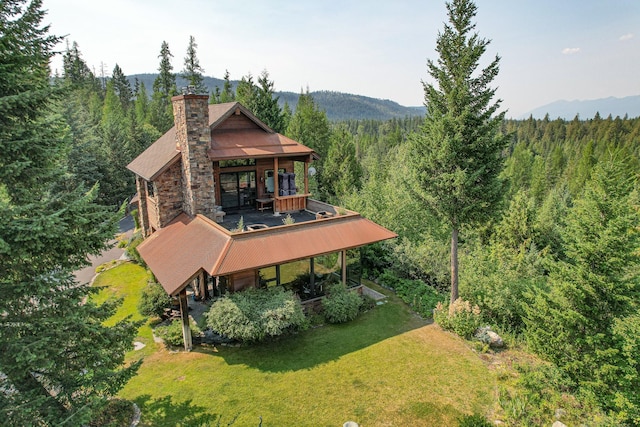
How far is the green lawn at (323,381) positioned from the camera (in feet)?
34.7

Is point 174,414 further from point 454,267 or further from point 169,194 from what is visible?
point 454,267

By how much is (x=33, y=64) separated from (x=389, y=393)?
1255cm

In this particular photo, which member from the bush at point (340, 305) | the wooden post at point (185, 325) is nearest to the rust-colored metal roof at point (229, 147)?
the wooden post at point (185, 325)

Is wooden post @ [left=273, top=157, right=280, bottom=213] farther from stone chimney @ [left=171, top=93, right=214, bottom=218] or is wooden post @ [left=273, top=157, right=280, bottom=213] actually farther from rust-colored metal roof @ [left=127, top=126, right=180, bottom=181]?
rust-colored metal roof @ [left=127, top=126, right=180, bottom=181]

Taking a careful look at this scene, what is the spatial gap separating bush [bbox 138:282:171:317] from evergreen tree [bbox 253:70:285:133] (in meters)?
26.7

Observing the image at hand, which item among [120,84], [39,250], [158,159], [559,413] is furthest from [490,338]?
[120,84]

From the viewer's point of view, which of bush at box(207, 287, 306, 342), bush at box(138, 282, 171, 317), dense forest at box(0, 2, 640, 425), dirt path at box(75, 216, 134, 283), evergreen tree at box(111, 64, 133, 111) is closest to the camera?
dense forest at box(0, 2, 640, 425)

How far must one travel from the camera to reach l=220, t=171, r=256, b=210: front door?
67.5 ft

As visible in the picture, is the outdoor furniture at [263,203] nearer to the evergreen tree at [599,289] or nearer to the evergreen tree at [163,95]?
the evergreen tree at [599,289]

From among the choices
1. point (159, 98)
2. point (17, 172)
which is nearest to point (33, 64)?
point (17, 172)

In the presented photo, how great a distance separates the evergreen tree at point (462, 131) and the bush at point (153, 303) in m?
12.1

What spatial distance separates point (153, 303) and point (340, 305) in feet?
25.6

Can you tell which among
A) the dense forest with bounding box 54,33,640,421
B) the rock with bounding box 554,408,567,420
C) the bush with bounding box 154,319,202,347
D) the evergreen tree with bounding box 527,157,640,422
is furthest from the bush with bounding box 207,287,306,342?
the evergreen tree with bounding box 527,157,640,422

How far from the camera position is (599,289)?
10.6 metres
